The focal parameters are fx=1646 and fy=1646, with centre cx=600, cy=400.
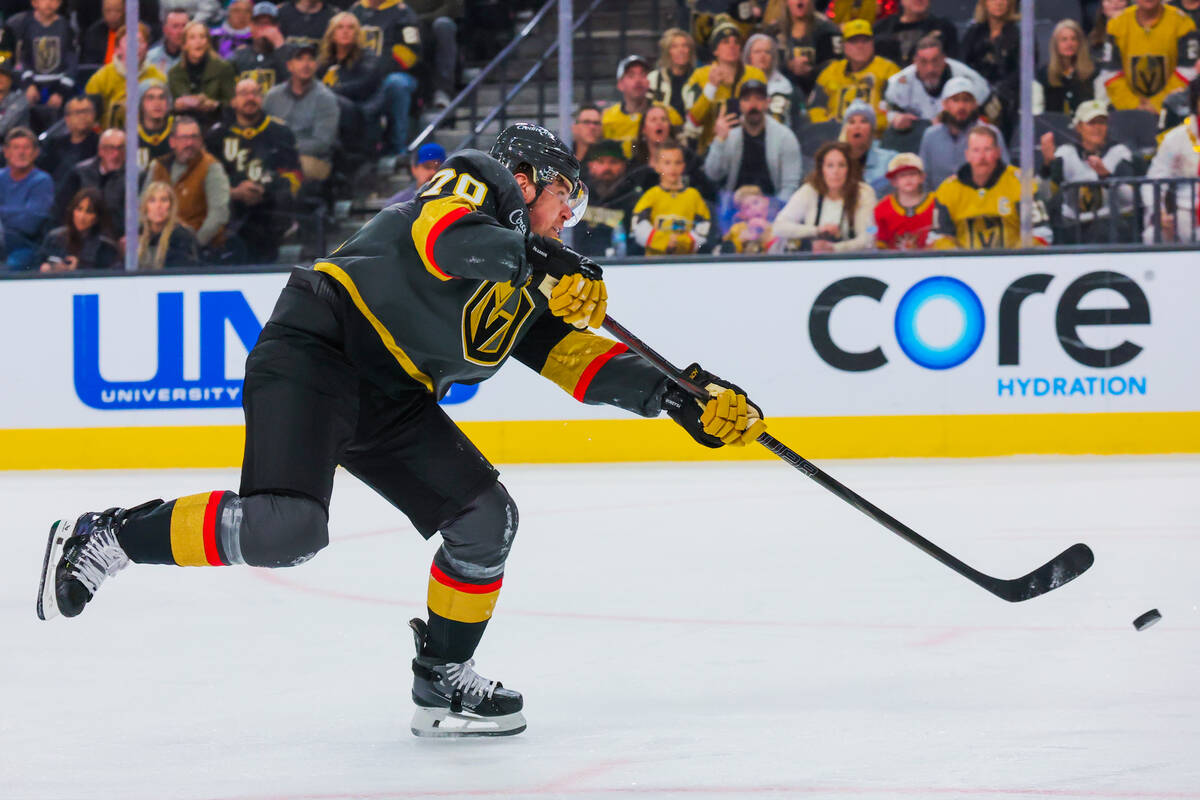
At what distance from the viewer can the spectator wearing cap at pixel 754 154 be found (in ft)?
24.3

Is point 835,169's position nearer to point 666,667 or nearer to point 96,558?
point 666,667

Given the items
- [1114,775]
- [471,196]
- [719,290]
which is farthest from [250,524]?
[719,290]

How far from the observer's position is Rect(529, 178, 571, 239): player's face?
9.29 feet

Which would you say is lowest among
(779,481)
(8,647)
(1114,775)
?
(779,481)

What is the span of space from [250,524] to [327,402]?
0.77 feet

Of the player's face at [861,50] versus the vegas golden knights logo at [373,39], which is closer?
the player's face at [861,50]

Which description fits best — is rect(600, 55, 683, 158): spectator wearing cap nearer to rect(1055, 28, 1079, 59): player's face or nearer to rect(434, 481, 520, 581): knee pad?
rect(1055, 28, 1079, 59): player's face

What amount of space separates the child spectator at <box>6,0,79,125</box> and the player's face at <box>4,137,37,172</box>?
0.54ft

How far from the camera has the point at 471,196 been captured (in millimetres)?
2617

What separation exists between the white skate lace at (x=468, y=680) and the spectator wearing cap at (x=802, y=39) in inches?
204

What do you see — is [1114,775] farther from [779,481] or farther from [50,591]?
[779,481]

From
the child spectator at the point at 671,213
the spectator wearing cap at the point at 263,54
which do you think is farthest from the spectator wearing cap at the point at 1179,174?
the spectator wearing cap at the point at 263,54

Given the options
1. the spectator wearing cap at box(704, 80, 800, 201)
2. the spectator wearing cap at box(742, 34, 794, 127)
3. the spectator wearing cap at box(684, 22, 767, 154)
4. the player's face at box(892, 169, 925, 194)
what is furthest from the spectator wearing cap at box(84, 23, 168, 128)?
the player's face at box(892, 169, 925, 194)

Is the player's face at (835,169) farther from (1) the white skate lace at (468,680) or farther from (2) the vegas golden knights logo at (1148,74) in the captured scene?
(1) the white skate lace at (468,680)
